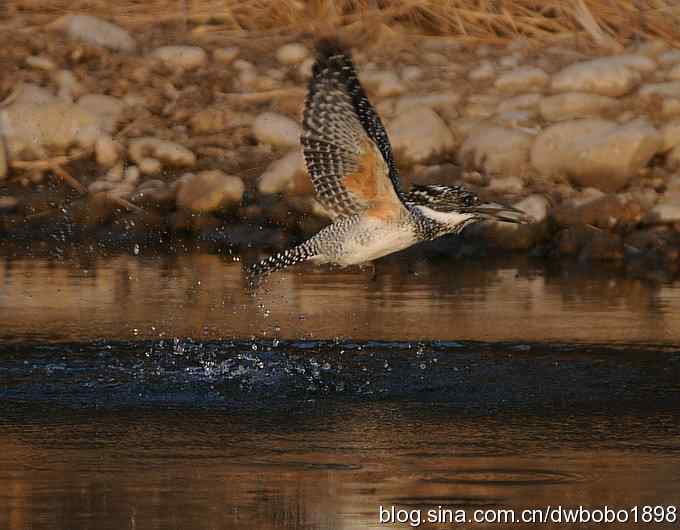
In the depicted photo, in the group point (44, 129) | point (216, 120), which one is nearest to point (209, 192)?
point (216, 120)

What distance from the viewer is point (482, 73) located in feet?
51.5

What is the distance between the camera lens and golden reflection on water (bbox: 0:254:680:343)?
9734 mm

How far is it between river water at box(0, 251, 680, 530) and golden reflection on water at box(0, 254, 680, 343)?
0.09 ft

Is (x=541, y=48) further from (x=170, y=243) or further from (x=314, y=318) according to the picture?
(x=314, y=318)

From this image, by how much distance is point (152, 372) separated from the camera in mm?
8680

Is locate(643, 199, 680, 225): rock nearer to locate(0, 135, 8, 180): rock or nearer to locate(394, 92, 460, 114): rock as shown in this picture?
locate(394, 92, 460, 114): rock

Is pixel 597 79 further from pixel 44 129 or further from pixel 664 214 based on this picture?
pixel 44 129

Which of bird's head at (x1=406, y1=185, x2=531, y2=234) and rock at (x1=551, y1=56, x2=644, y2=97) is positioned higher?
rock at (x1=551, y1=56, x2=644, y2=97)

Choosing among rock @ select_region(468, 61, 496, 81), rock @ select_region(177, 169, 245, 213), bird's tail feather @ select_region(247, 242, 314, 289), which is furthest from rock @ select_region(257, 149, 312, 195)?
bird's tail feather @ select_region(247, 242, 314, 289)

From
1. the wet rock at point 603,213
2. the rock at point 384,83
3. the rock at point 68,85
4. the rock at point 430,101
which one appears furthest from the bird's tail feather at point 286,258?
the rock at point 68,85

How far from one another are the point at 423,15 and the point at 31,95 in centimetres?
404

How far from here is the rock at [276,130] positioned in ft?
48.1

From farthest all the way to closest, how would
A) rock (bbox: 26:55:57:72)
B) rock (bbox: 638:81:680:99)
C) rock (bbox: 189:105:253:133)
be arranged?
1. rock (bbox: 26:55:57:72)
2. rock (bbox: 189:105:253:133)
3. rock (bbox: 638:81:680:99)

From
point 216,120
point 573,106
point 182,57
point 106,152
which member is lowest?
point 106,152
